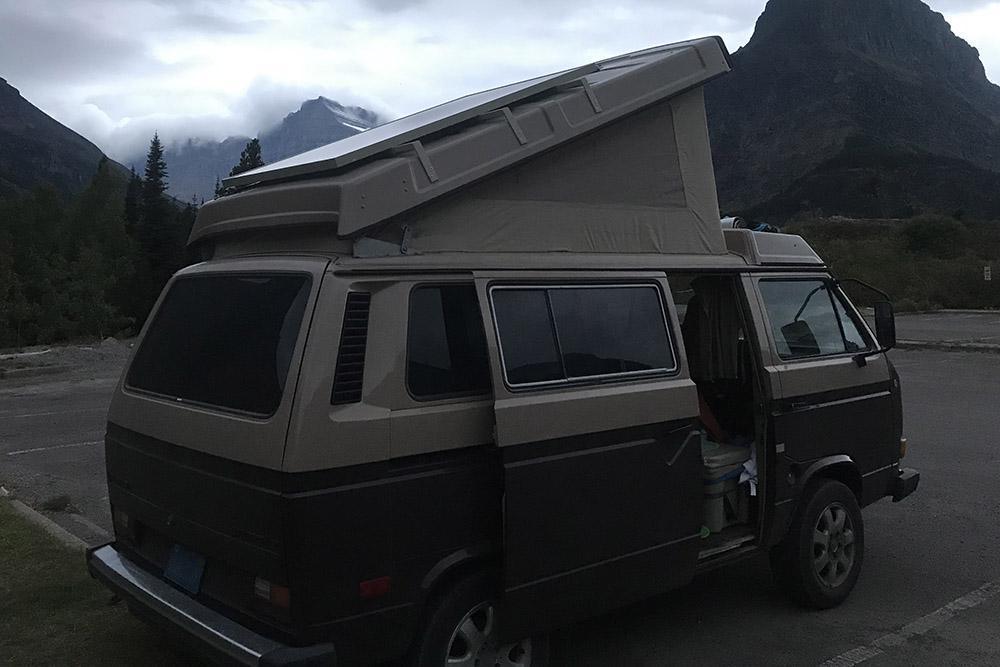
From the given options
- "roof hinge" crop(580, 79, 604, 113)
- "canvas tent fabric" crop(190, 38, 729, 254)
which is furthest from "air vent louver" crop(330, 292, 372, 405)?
"roof hinge" crop(580, 79, 604, 113)

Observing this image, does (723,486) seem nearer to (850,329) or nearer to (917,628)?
(917,628)

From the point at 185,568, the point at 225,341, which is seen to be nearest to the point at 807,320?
the point at 225,341

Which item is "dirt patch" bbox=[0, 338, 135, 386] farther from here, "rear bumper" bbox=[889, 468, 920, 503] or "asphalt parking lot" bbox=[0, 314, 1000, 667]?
"rear bumper" bbox=[889, 468, 920, 503]

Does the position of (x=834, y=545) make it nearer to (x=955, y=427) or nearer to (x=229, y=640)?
(x=229, y=640)

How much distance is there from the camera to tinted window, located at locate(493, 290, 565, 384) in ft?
11.7

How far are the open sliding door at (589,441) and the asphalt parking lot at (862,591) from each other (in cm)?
69

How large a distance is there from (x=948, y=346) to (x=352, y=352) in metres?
19.4

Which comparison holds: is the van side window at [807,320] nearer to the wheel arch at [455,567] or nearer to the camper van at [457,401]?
the camper van at [457,401]

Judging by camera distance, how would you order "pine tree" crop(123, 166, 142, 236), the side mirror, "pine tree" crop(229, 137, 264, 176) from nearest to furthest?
the side mirror, "pine tree" crop(229, 137, 264, 176), "pine tree" crop(123, 166, 142, 236)

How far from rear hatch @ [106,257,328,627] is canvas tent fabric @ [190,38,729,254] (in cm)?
30

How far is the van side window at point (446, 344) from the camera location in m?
3.33

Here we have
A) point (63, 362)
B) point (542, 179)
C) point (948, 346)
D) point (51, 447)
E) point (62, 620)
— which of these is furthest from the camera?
point (948, 346)

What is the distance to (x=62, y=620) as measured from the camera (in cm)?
444

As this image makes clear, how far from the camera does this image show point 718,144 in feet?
523
